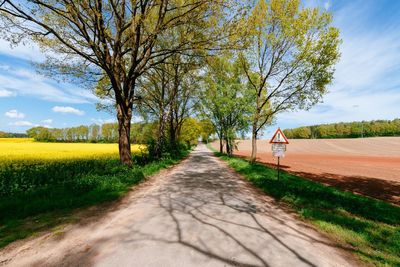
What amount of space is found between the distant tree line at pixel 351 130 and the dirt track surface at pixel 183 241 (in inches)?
4581

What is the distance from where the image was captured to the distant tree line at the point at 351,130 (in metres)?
115

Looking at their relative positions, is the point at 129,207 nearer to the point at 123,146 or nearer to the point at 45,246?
the point at 45,246

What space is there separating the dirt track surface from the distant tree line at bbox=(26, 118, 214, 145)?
1653cm

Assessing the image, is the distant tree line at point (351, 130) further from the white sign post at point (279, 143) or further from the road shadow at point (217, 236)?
the road shadow at point (217, 236)

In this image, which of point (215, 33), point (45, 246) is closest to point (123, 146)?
point (215, 33)

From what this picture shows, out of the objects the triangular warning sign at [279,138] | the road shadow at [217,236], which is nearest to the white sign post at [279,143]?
the triangular warning sign at [279,138]

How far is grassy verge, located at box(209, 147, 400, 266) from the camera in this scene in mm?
4242

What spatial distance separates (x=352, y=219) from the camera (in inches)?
234

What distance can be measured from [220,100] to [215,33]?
50.8ft

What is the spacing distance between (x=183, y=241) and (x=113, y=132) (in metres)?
127

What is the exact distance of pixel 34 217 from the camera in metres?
5.70

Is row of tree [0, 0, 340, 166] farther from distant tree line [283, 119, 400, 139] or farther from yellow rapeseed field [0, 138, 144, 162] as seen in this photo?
distant tree line [283, 119, 400, 139]

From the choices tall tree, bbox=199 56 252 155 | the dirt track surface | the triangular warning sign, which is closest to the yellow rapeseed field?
tall tree, bbox=199 56 252 155

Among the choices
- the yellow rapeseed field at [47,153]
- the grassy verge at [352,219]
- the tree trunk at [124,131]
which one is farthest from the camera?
the yellow rapeseed field at [47,153]
